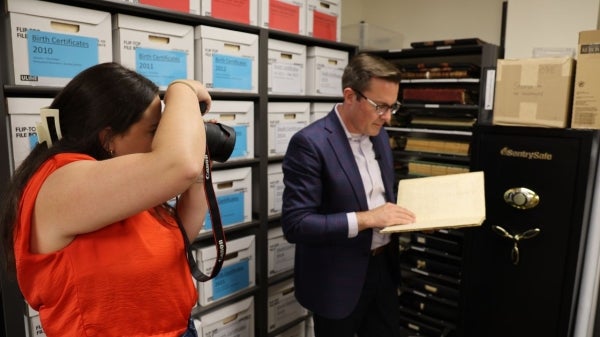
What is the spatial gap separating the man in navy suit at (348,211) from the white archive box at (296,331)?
30.0 inches

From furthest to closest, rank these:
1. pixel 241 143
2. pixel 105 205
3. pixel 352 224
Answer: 1. pixel 241 143
2. pixel 352 224
3. pixel 105 205

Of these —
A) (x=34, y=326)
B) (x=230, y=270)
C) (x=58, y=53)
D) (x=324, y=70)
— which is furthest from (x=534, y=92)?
(x=34, y=326)

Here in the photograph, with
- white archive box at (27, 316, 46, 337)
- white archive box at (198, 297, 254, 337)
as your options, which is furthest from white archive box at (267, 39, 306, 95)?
white archive box at (27, 316, 46, 337)

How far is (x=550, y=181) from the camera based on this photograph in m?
1.59

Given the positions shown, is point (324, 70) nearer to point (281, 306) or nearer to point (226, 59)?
point (226, 59)

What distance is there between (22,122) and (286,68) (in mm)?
1194

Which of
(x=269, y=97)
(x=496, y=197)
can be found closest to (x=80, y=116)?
(x=269, y=97)

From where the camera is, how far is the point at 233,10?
6.06 feet

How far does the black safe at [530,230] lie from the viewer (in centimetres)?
155

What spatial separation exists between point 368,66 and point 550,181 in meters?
0.81

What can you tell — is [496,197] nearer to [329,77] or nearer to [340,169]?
[340,169]

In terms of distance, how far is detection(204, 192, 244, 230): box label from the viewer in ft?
6.29

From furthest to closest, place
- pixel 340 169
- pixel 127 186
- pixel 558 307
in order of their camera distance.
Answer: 1. pixel 558 307
2. pixel 340 169
3. pixel 127 186

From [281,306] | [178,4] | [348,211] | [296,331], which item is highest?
[178,4]
